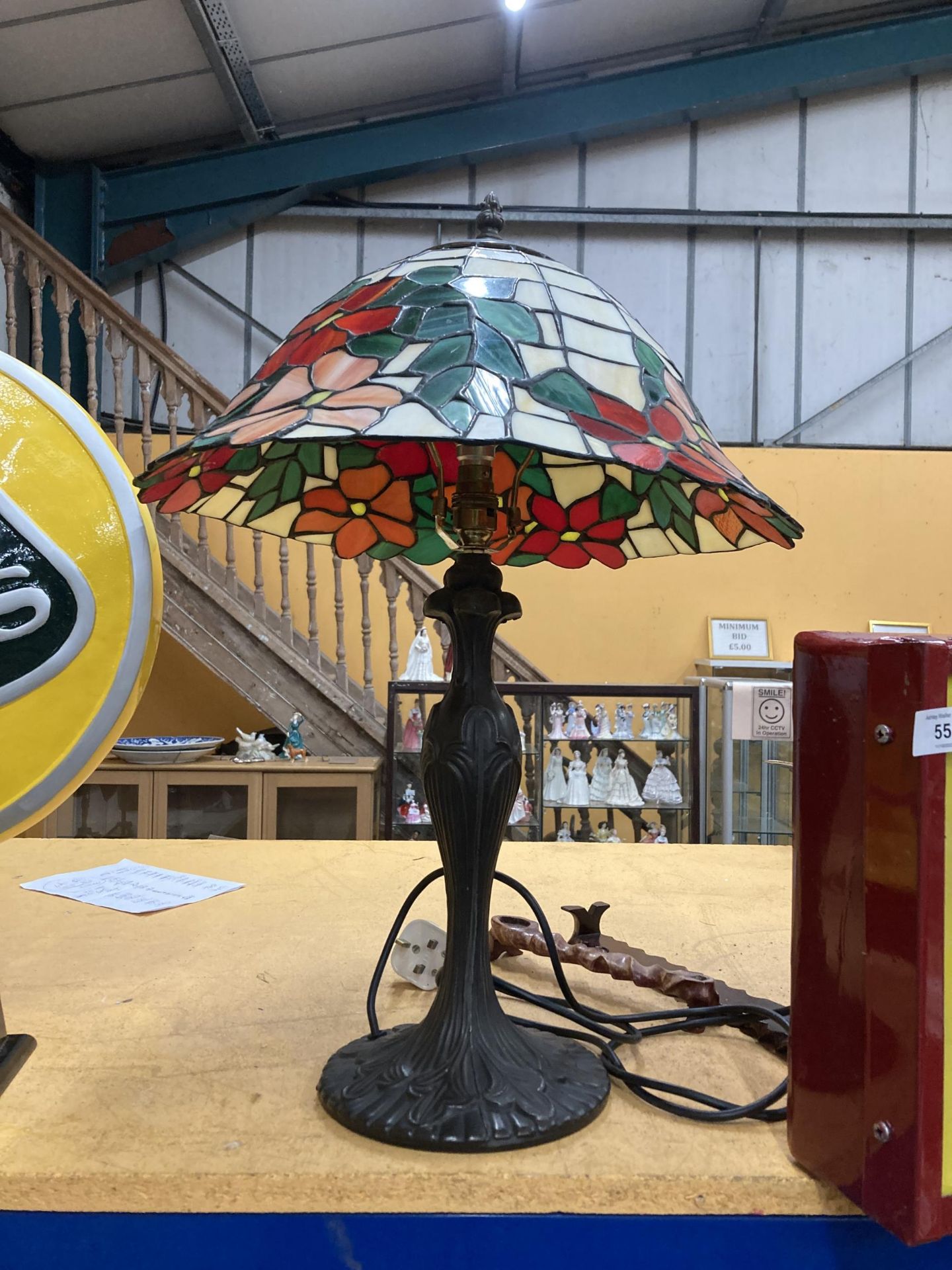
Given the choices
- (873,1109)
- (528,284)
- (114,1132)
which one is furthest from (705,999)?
(528,284)

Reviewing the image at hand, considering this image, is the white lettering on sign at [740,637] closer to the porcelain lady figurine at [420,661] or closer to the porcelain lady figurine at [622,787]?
the porcelain lady figurine at [622,787]

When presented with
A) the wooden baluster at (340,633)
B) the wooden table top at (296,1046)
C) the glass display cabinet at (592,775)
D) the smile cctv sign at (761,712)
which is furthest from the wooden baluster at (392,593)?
the wooden table top at (296,1046)

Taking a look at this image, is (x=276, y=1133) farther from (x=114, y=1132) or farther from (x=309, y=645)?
(x=309, y=645)

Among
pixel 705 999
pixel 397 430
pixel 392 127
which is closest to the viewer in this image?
pixel 397 430

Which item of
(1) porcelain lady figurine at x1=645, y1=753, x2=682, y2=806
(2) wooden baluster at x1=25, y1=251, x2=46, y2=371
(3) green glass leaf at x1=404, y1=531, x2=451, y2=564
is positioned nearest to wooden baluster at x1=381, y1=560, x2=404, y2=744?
(1) porcelain lady figurine at x1=645, y1=753, x2=682, y2=806

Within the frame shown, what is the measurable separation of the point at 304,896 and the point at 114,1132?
1.89ft

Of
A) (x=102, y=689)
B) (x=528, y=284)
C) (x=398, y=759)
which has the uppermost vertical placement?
(x=528, y=284)

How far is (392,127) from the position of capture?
14.8ft

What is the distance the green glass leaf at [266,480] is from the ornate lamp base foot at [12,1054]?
497 millimetres

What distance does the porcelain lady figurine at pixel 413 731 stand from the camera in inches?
126

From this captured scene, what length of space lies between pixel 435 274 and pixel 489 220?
131 mm

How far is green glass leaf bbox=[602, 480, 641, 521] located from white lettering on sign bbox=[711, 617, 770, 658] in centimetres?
368

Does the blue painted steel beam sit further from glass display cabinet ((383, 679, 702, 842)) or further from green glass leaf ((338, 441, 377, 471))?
green glass leaf ((338, 441, 377, 471))

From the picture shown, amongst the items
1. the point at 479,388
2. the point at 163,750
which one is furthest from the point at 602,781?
the point at 479,388
